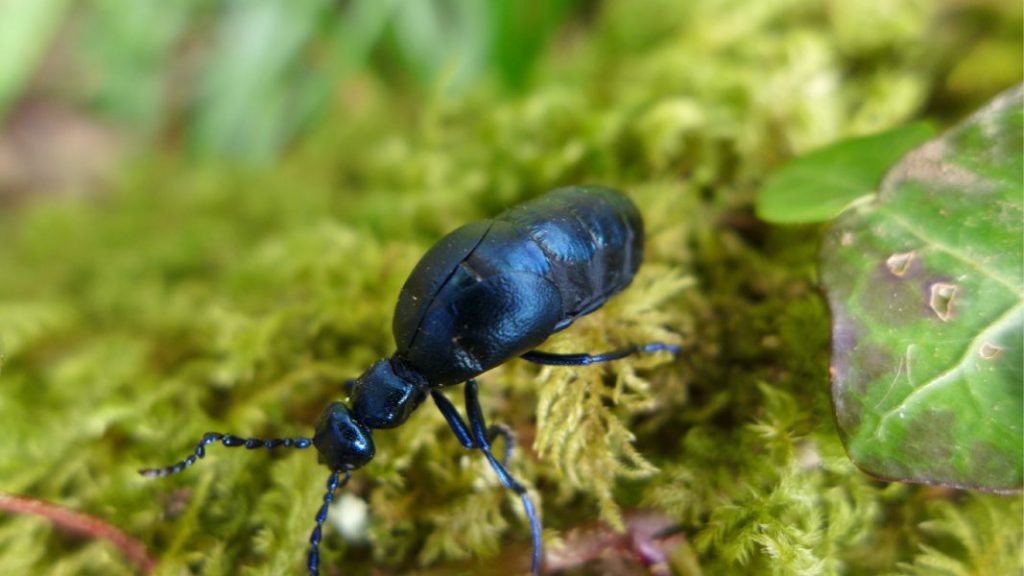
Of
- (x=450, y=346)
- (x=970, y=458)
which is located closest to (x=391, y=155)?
(x=450, y=346)

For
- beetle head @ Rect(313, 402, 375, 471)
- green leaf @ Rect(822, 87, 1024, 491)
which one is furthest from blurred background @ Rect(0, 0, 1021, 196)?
beetle head @ Rect(313, 402, 375, 471)

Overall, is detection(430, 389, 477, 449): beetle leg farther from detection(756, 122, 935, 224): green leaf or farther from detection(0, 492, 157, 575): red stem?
detection(756, 122, 935, 224): green leaf

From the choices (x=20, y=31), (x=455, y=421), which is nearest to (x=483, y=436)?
(x=455, y=421)

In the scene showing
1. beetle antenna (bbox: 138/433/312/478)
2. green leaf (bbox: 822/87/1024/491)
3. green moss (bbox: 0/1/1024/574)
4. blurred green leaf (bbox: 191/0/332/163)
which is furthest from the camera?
blurred green leaf (bbox: 191/0/332/163)

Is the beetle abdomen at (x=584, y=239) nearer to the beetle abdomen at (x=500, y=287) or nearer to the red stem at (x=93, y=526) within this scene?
the beetle abdomen at (x=500, y=287)

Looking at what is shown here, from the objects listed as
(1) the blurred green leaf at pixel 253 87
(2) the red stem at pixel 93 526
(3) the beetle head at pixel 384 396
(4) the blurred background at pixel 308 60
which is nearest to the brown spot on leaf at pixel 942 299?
(4) the blurred background at pixel 308 60

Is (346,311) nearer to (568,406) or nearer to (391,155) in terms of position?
(568,406)

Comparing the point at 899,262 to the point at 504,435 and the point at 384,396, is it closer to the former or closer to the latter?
the point at 504,435
